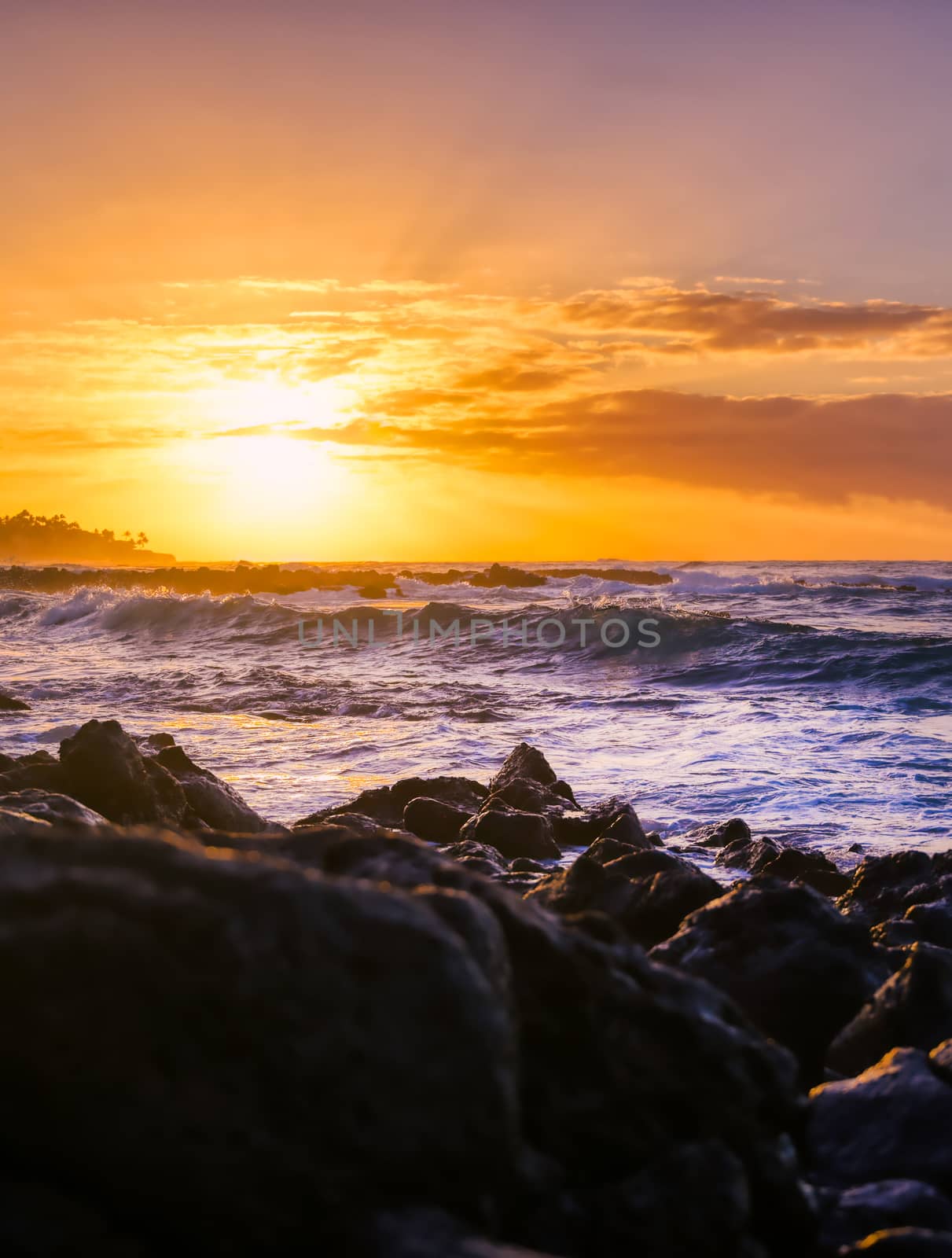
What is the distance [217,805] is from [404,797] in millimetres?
1813

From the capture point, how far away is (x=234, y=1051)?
170 cm

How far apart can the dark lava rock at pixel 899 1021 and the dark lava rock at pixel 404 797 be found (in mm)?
4877

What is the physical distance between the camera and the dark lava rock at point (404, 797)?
316 inches

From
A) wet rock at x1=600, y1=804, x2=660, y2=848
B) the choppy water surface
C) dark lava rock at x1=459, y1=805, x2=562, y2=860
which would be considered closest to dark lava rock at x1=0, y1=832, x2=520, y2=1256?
wet rock at x1=600, y1=804, x2=660, y2=848

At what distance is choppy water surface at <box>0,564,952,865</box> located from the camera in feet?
31.3

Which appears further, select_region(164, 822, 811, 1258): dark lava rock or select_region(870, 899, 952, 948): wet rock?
select_region(870, 899, 952, 948): wet rock

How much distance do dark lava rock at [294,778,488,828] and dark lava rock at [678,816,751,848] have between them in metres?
1.71

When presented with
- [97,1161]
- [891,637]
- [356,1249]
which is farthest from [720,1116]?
[891,637]

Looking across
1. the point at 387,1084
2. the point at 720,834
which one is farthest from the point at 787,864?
the point at 387,1084

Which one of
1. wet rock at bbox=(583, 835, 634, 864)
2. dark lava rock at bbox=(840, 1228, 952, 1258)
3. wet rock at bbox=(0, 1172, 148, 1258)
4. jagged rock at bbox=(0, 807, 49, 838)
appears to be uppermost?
jagged rock at bbox=(0, 807, 49, 838)

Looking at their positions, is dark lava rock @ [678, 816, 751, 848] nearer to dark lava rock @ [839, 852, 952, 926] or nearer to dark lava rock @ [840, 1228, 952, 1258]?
dark lava rock @ [839, 852, 952, 926]

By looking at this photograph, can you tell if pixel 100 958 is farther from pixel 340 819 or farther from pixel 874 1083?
pixel 340 819

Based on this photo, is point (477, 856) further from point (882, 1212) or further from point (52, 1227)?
point (52, 1227)

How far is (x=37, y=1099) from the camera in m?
1.65
